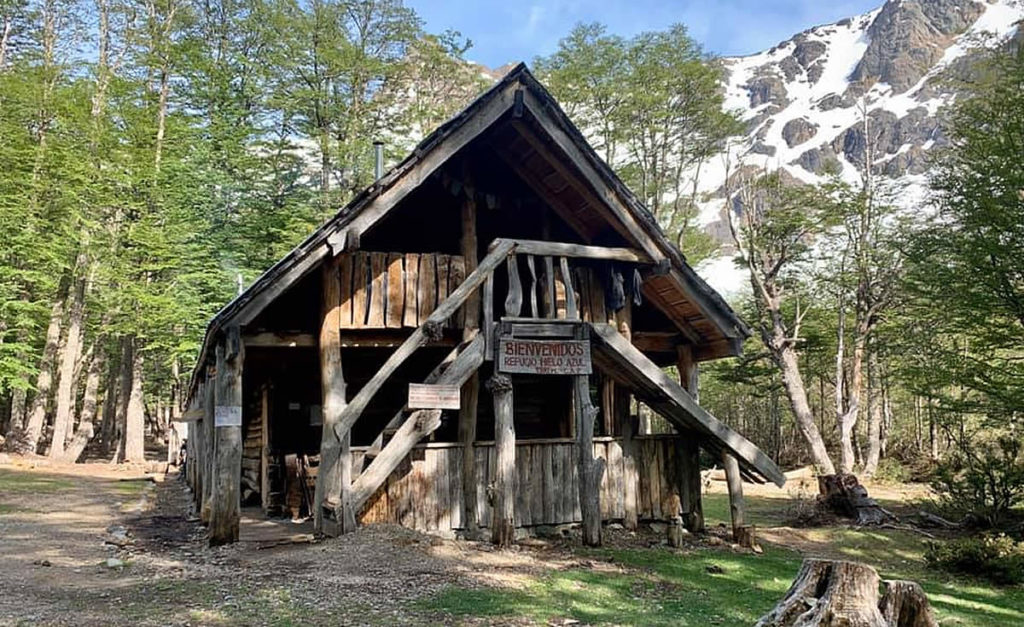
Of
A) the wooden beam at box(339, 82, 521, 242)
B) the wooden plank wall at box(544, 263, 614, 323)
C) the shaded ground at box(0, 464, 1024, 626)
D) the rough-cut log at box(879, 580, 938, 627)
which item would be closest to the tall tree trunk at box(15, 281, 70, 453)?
the shaded ground at box(0, 464, 1024, 626)

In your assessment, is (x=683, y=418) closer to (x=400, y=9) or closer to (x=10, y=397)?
(x=400, y=9)

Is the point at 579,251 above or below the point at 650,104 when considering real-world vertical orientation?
below

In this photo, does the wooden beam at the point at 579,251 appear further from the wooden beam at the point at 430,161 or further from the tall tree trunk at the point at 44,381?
the tall tree trunk at the point at 44,381

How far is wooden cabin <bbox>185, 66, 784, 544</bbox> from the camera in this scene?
10648 mm

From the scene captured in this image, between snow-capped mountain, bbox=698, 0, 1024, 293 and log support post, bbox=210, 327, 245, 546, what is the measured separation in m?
84.8

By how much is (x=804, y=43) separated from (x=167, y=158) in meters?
172

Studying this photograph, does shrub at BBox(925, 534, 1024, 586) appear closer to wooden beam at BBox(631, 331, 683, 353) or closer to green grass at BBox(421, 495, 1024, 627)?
green grass at BBox(421, 495, 1024, 627)

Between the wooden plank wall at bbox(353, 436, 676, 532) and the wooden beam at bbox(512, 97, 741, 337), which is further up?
the wooden beam at bbox(512, 97, 741, 337)

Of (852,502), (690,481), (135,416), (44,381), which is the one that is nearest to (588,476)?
(690,481)

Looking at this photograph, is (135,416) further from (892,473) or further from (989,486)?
(892,473)

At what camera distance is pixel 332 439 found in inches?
420

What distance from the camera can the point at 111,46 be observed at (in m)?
32.6

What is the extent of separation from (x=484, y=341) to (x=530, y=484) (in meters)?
2.63

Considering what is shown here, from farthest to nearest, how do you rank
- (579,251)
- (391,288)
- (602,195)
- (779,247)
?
1. (779,247)
2. (579,251)
3. (602,195)
4. (391,288)
